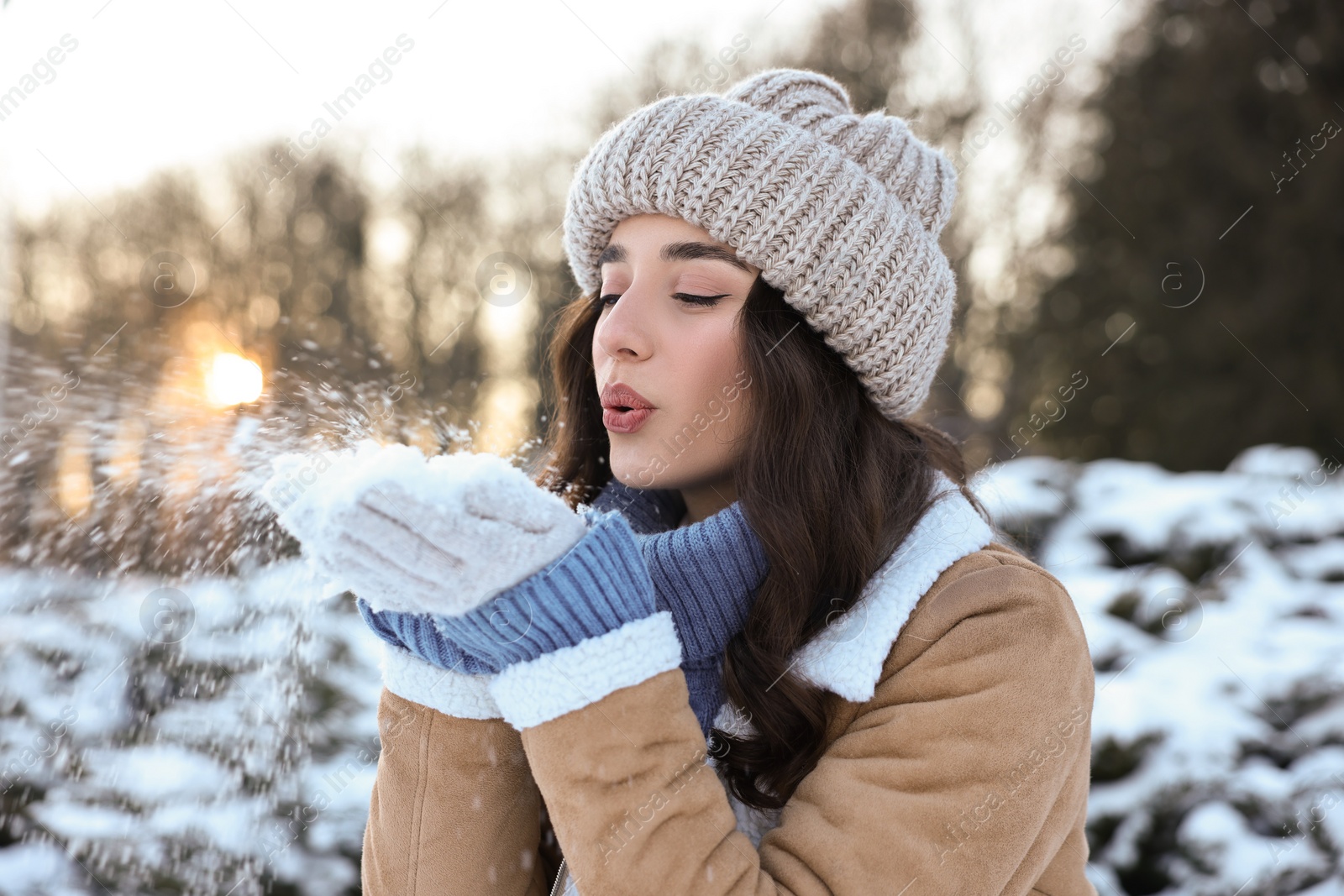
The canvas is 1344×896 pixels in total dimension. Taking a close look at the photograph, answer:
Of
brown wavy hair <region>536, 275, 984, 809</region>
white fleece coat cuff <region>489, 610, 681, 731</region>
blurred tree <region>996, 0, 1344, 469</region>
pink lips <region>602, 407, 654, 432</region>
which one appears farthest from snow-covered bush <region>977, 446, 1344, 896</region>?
blurred tree <region>996, 0, 1344, 469</region>

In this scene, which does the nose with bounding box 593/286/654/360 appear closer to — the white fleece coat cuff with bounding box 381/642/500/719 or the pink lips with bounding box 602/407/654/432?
the pink lips with bounding box 602/407/654/432

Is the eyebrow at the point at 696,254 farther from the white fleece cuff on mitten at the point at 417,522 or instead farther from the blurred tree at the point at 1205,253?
the blurred tree at the point at 1205,253

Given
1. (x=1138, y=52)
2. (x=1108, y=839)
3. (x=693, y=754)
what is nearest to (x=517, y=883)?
(x=693, y=754)

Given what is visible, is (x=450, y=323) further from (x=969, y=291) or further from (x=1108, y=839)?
(x=1108, y=839)

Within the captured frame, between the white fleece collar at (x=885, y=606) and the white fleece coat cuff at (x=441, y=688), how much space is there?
0.49 metres

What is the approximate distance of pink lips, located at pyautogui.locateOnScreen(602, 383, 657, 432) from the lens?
1670 mm

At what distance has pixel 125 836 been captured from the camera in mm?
3074

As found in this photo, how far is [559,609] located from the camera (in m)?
1.25

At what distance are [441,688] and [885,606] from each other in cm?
68

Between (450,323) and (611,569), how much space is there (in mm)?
8865

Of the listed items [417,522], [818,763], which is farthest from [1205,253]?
[417,522]

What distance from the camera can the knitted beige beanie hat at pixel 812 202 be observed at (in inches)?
66.2

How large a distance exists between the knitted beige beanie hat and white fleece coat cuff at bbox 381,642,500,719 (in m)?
0.84

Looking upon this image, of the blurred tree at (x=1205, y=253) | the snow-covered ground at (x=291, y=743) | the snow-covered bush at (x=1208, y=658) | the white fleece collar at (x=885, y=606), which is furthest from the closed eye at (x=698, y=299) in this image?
the blurred tree at (x=1205, y=253)
